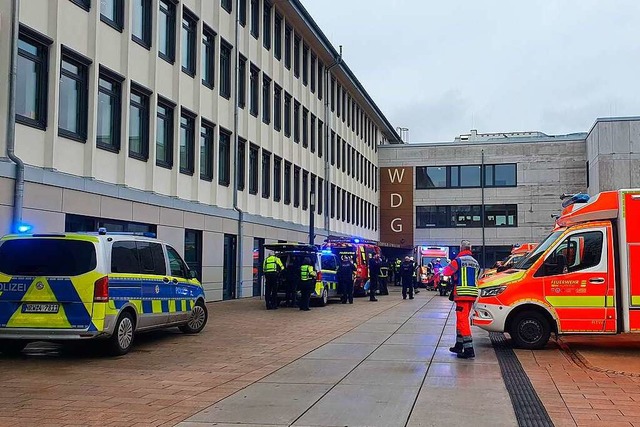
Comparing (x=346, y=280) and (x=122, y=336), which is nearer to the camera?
(x=122, y=336)

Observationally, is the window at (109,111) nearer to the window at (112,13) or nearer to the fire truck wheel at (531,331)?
the window at (112,13)

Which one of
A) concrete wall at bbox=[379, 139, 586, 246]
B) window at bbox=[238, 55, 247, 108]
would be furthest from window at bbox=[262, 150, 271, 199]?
concrete wall at bbox=[379, 139, 586, 246]

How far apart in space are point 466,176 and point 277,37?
26127 mm

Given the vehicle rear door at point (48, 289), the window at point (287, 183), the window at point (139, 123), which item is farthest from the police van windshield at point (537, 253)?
the window at point (287, 183)

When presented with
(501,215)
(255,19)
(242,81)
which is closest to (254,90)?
(242,81)

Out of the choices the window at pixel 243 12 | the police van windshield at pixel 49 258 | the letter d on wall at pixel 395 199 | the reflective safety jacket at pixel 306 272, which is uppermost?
the window at pixel 243 12

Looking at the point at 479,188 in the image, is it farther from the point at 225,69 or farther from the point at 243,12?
the point at 225,69

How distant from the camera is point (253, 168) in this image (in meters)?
27.8

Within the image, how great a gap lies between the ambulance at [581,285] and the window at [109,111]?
10.4 metres

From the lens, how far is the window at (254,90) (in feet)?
90.7

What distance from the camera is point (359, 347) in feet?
39.2

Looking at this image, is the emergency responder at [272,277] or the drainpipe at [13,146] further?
the emergency responder at [272,277]

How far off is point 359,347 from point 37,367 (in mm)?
5189

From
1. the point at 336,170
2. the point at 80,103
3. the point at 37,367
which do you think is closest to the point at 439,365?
the point at 37,367
